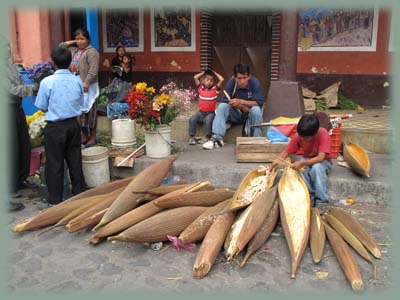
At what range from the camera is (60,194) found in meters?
→ 4.68

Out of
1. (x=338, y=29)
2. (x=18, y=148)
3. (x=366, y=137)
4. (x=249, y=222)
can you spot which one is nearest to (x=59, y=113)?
(x=18, y=148)

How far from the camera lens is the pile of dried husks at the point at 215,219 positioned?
3396 mm

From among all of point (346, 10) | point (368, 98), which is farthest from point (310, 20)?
point (368, 98)

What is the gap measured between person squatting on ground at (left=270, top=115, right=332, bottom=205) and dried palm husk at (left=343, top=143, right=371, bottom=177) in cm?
37

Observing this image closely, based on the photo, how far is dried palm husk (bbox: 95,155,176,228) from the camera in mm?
3857

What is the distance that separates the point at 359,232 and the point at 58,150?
3.23 meters

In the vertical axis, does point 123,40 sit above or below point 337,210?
above

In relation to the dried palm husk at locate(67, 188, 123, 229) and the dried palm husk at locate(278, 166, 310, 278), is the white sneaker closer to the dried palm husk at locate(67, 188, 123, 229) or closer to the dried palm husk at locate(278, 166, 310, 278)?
the dried palm husk at locate(278, 166, 310, 278)

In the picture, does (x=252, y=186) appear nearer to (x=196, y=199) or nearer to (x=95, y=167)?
(x=196, y=199)

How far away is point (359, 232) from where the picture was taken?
3.62m

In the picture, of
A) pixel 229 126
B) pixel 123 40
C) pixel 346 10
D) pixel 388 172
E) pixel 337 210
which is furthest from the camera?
pixel 123 40

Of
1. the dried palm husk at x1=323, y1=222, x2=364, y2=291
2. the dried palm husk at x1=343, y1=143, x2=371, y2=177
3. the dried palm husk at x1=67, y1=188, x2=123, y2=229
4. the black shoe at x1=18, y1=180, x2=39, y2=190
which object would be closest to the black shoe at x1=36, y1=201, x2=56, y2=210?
the black shoe at x1=18, y1=180, x2=39, y2=190

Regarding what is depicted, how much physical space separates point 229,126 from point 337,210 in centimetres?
247

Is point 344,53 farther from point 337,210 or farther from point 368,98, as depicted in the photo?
point 337,210
